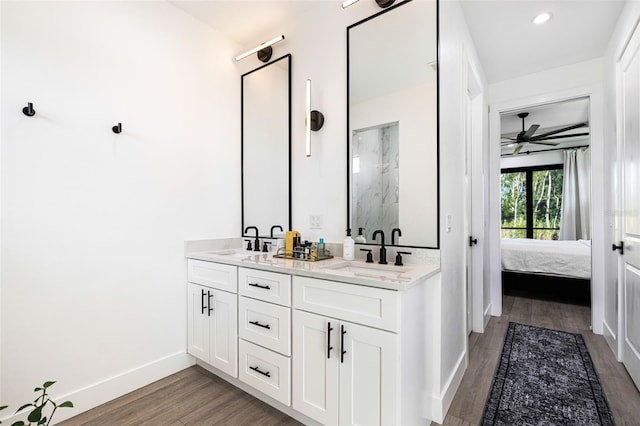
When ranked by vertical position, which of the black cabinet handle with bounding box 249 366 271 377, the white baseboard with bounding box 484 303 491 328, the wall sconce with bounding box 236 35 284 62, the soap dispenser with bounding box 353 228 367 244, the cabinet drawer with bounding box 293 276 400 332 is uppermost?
the wall sconce with bounding box 236 35 284 62

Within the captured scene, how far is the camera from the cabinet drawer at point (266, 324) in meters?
1.73

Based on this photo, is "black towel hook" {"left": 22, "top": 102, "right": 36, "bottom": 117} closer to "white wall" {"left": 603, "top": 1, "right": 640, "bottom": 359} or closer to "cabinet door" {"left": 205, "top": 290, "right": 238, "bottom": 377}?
"cabinet door" {"left": 205, "top": 290, "right": 238, "bottom": 377}

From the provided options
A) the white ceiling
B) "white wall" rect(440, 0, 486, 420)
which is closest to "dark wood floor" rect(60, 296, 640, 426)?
"white wall" rect(440, 0, 486, 420)

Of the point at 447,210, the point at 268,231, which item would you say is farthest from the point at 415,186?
the point at 268,231

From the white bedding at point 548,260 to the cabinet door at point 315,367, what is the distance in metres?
4.01

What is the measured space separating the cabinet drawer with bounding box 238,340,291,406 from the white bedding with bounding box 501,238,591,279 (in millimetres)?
4063

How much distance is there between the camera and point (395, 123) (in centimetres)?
204

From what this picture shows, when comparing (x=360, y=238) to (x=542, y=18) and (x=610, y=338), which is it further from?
(x=610, y=338)

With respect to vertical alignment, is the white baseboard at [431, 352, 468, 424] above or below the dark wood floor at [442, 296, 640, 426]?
above

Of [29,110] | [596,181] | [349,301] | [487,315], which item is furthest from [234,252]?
[596,181]

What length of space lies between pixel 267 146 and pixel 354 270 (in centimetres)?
137

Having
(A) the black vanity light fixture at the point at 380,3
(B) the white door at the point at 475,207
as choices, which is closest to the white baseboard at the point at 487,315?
(B) the white door at the point at 475,207

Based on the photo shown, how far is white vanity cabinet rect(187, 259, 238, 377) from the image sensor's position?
2.03m

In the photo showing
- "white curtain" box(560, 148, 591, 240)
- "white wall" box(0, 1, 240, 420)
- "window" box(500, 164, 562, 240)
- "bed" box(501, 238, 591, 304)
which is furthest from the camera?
"window" box(500, 164, 562, 240)
